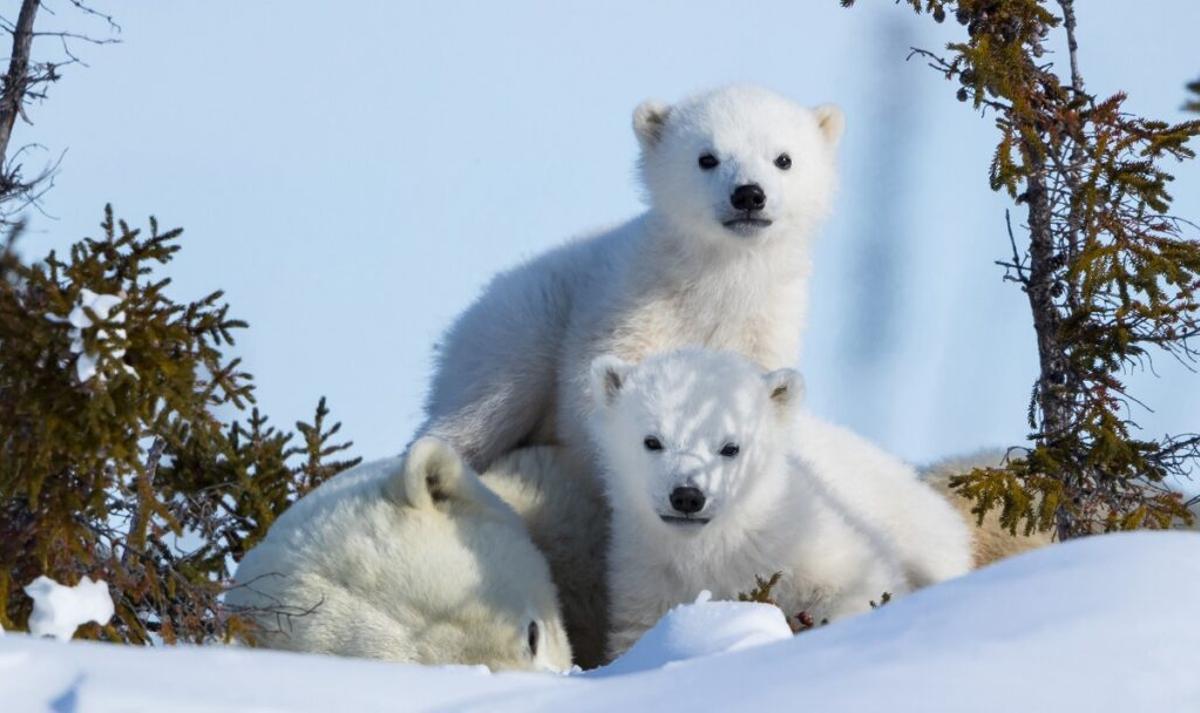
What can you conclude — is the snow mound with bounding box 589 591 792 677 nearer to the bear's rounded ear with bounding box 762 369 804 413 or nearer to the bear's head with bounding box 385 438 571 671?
the bear's head with bounding box 385 438 571 671

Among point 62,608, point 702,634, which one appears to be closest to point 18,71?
point 62,608

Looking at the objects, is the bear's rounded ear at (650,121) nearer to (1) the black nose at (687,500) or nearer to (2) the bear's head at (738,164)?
(2) the bear's head at (738,164)

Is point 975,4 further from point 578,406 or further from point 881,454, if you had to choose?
point 578,406

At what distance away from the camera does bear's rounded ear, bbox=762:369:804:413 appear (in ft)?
22.7

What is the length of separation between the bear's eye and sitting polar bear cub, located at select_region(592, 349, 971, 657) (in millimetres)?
458

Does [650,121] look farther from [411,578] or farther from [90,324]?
[90,324]

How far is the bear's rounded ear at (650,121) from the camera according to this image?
8398 millimetres

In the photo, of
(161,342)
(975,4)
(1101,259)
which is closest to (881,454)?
(1101,259)

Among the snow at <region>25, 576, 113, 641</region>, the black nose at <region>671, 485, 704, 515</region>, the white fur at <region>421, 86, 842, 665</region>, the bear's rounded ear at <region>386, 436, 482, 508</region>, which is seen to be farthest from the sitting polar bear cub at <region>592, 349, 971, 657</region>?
the snow at <region>25, 576, 113, 641</region>

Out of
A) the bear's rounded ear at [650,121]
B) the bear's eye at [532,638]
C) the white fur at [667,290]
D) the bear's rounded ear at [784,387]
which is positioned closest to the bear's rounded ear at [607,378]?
the bear's rounded ear at [784,387]

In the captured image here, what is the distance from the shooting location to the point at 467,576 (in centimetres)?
629

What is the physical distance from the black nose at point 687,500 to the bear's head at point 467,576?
64 cm

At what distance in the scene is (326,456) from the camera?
7.91 m

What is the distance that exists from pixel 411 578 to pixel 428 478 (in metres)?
0.47
